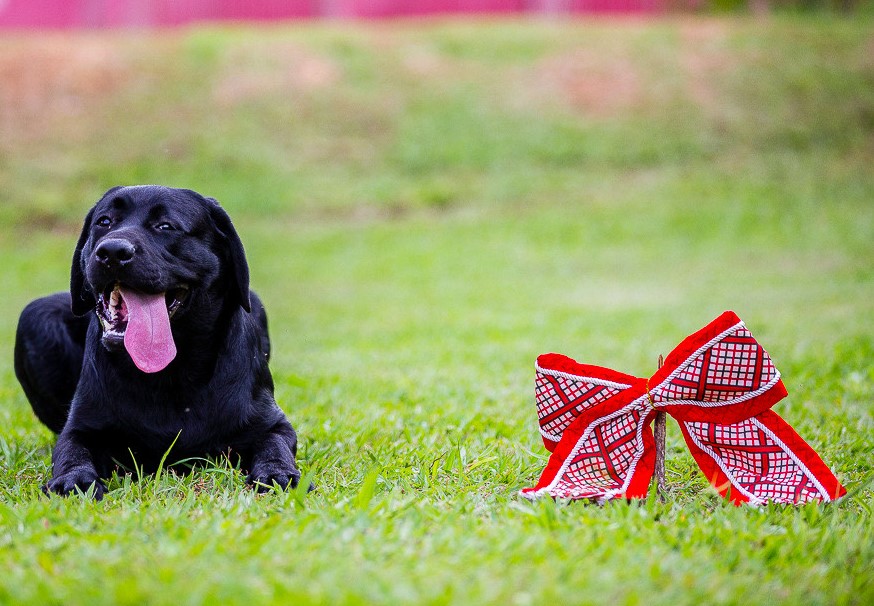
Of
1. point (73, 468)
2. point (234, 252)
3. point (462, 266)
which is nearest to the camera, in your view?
point (73, 468)

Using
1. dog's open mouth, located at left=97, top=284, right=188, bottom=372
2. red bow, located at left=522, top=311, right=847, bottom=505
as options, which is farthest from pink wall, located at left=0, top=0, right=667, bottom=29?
red bow, located at left=522, top=311, right=847, bottom=505

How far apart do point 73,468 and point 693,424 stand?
2.14 metres

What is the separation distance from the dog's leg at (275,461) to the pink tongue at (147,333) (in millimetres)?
484

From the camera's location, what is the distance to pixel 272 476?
9.84 feet

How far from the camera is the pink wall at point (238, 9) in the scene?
2458 cm

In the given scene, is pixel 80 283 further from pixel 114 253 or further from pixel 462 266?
pixel 462 266

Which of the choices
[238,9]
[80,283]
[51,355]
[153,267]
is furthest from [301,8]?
[153,267]

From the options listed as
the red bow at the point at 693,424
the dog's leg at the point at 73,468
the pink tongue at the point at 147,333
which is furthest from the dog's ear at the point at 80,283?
the red bow at the point at 693,424

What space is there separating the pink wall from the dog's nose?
23942 mm

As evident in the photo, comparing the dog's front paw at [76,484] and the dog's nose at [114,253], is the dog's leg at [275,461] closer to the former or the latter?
the dog's front paw at [76,484]

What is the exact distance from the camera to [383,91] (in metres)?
21.5

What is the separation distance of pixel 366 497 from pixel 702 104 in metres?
20.3

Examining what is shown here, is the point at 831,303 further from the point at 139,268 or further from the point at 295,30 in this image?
the point at 295,30

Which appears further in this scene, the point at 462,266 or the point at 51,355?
the point at 462,266
